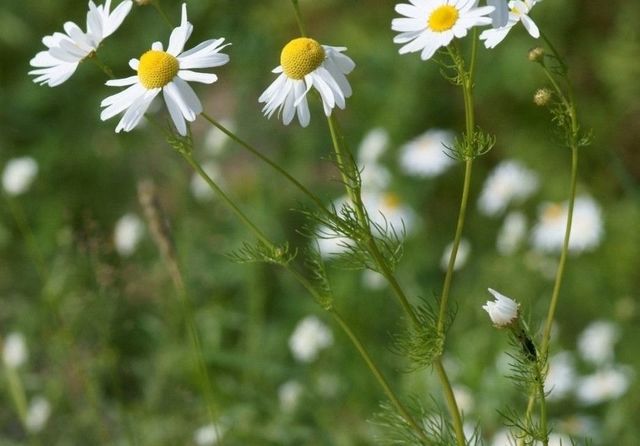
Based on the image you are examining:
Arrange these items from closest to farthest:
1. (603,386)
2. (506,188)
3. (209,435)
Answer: (209,435), (603,386), (506,188)

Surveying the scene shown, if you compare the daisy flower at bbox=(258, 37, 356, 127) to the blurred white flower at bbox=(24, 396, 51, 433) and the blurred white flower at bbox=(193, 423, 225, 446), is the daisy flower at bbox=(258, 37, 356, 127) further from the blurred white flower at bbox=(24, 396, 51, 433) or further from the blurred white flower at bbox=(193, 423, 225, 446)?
the blurred white flower at bbox=(24, 396, 51, 433)

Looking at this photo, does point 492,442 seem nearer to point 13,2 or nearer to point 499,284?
point 499,284

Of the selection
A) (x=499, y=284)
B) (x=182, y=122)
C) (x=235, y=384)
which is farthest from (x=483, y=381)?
(x=182, y=122)

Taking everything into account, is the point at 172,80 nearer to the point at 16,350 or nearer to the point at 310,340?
the point at 310,340

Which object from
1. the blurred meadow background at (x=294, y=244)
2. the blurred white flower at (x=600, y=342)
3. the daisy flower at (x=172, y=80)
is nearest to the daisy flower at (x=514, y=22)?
the daisy flower at (x=172, y=80)

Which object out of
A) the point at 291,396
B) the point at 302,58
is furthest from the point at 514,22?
the point at 291,396

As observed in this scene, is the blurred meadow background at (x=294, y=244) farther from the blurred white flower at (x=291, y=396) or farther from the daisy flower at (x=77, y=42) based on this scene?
the daisy flower at (x=77, y=42)
